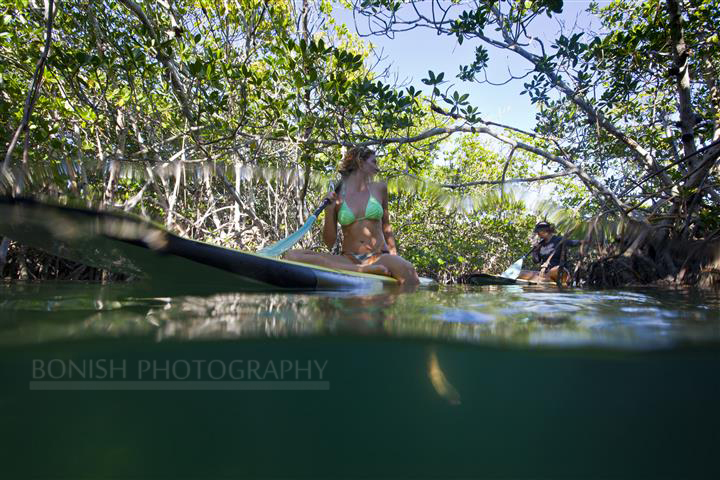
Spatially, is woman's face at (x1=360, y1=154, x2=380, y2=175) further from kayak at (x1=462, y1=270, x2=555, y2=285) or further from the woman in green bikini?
kayak at (x1=462, y1=270, x2=555, y2=285)

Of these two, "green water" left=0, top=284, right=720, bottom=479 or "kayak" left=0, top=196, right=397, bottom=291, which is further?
"kayak" left=0, top=196, right=397, bottom=291

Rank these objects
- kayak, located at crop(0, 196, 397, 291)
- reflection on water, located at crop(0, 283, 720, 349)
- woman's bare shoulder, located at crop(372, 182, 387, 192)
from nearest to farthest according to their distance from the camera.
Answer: reflection on water, located at crop(0, 283, 720, 349)
kayak, located at crop(0, 196, 397, 291)
woman's bare shoulder, located at crop(372, 182, 387, 192)

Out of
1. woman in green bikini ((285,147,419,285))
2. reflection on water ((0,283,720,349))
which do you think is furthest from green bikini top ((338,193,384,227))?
reflection on water ((0,283,720,349))

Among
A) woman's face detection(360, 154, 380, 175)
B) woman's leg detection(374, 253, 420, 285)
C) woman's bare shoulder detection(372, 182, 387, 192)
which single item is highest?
woman's face detection(360, 154, 380, 175)

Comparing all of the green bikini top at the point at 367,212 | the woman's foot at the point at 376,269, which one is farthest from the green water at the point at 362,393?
the green bikini top at the point at 367,212

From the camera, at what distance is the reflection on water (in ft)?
5.21

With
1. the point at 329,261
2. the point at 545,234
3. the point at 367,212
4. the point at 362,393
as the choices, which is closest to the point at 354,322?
the point at 362,393

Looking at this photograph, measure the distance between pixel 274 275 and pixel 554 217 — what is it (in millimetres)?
5455

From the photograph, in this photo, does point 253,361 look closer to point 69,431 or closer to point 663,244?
point 69,431

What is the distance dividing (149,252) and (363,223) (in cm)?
242

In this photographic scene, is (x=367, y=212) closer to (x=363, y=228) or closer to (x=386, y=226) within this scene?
(x=363, y=228)

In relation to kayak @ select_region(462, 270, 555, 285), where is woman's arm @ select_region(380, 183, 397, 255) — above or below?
above

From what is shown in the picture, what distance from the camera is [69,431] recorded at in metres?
1.90

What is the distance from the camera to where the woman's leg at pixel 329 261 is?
13.0 ft
